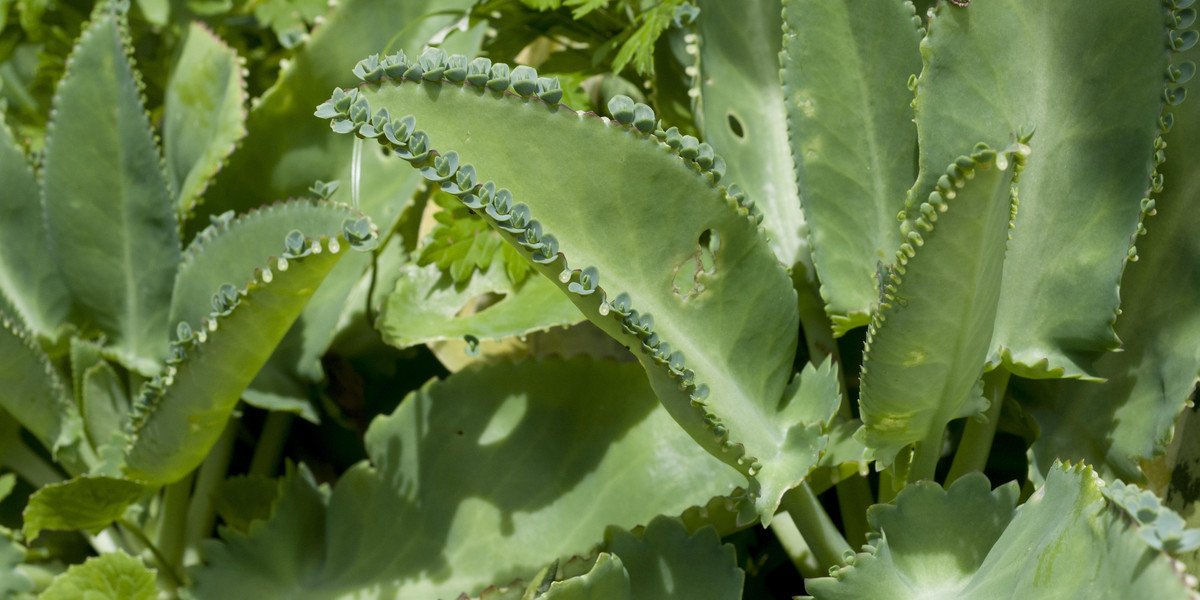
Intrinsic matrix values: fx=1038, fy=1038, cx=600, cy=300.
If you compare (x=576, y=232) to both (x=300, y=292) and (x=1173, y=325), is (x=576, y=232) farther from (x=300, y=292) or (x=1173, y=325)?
(x=1173, y=325)

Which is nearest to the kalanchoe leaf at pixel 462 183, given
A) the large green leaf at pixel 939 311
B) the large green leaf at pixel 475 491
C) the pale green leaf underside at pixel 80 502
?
the large green leaf at pixel 939 311

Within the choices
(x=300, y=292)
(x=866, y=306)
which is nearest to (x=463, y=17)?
(x=300, y=292)

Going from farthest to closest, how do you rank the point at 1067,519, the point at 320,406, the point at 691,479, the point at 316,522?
the point at 320,406 < the point at 316,522 < the point at 691,479 < the point at 1067,519

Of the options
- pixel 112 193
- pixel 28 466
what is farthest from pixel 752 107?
pixel 28 466

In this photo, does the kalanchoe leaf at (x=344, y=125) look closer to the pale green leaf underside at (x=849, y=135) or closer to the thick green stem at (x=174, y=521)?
the pale green leaf underside at (x=849, y=135)

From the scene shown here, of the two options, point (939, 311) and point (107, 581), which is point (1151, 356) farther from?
point (107, 581)

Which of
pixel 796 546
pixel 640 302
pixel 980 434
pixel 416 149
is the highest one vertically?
pixel 416 149

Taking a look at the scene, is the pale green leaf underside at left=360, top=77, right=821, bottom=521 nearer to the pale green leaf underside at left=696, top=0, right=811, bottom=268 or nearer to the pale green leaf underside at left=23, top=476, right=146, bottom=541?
the pale green leaf underside at left=696, top=0, right=811, bottom=268
